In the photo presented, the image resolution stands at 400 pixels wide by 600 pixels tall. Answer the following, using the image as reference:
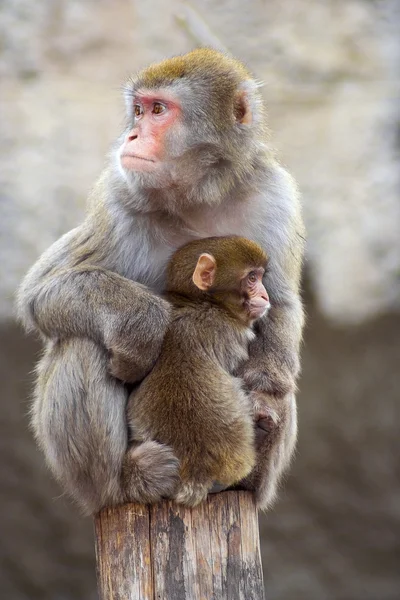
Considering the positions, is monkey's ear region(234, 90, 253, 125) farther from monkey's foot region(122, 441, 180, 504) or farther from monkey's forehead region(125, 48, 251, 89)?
monkey's foot region(122, 441, 180, 504)

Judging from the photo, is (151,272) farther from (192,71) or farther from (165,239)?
(192,71)

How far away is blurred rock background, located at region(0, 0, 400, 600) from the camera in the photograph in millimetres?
8562

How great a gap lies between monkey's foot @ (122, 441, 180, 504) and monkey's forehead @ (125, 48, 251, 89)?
178 cm

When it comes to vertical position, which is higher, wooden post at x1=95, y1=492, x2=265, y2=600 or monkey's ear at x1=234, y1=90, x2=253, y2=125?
monkey's ear at x1=234, y1=90, x2=253, y2=125

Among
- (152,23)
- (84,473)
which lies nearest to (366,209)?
(152,23)

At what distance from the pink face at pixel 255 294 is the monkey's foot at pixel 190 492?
2.73 ft

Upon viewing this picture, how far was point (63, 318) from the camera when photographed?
4.98 m

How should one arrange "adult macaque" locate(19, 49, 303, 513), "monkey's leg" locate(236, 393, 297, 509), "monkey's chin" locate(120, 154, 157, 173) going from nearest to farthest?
"adult macaque" locate(19, 49, 303, 513) → "monkey's chin" locate(120, 154, 157, 173) → "monkey's leg" locate(236, 393, 297, 509)

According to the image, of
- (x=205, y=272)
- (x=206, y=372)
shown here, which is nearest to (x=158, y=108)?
(x=205, y=272)

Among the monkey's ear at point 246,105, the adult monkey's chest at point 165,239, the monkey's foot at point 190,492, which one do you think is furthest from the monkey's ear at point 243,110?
the monkey's foot at point 190,492

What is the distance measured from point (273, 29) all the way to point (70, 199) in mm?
2386

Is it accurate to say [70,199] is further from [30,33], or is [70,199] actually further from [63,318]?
[63,318]

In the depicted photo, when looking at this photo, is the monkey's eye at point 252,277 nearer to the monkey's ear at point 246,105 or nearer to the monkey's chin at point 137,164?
the monkey's chin at point 137,164

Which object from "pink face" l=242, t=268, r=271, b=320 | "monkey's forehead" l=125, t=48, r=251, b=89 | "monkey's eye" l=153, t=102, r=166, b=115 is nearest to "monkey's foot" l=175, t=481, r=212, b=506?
"pink face" l=242, t=268, r=271, b=320
